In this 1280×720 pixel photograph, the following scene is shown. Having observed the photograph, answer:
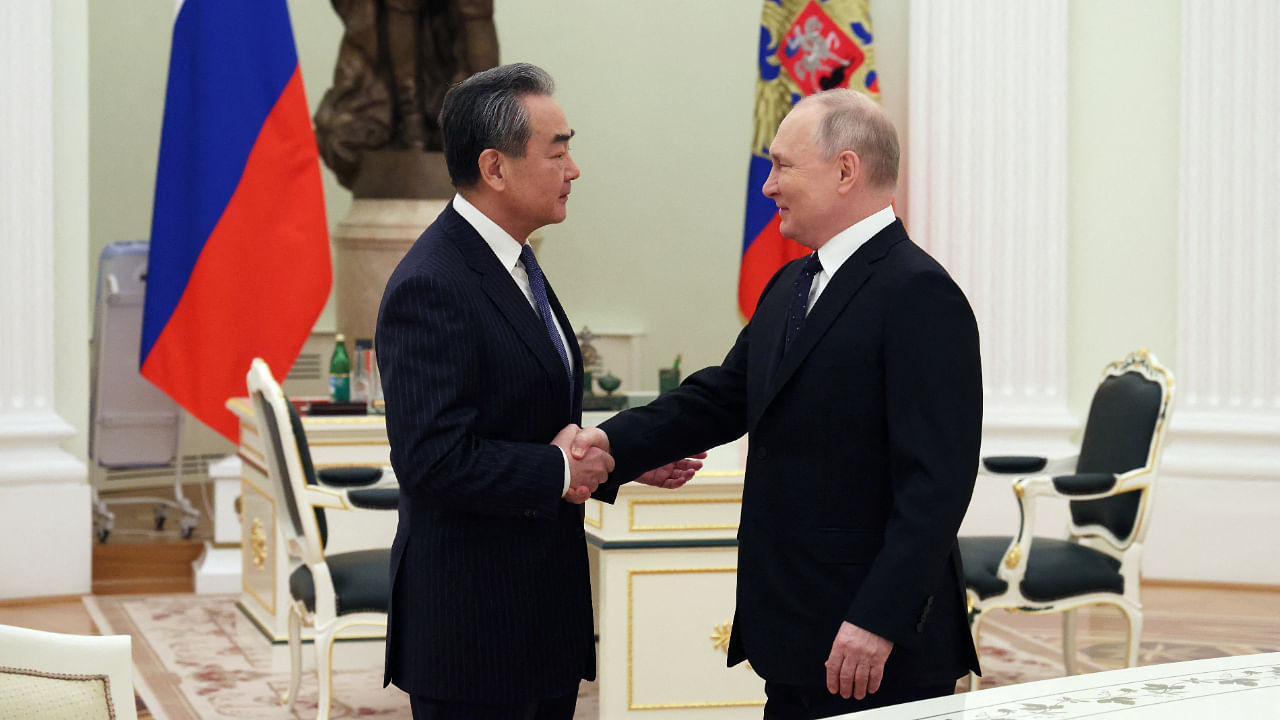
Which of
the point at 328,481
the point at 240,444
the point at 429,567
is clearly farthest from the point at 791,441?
the point at 240,444

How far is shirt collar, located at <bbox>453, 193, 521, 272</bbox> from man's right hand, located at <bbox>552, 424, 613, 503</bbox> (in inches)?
11.1

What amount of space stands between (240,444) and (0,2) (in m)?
2.26

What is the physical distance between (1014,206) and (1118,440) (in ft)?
7.91

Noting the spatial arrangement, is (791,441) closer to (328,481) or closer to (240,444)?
(328,481)

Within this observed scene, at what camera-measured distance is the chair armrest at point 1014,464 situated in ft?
14.4

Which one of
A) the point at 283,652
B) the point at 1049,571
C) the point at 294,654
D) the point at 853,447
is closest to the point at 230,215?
the point at 283,652

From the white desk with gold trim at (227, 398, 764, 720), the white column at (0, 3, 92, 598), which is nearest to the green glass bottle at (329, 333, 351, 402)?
the white column at (0, 3, 92, 598)

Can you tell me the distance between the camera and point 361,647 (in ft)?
15.4

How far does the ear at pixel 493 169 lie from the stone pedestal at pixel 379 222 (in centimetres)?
449

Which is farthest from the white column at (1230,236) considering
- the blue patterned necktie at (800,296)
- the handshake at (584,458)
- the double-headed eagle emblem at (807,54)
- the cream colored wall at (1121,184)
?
the handshake at (584,458)

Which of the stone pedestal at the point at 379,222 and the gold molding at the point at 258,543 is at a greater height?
the stone pedestal at the point at 379,222

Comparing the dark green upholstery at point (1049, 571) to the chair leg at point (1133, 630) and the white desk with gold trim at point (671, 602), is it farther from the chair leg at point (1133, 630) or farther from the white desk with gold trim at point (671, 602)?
the white desk with gold trim at point (671, 602)

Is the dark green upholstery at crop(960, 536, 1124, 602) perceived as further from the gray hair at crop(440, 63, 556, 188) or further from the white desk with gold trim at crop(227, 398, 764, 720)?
the gray hair at crop(440, 63, 556, 188)

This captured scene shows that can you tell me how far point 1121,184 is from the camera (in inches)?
261
